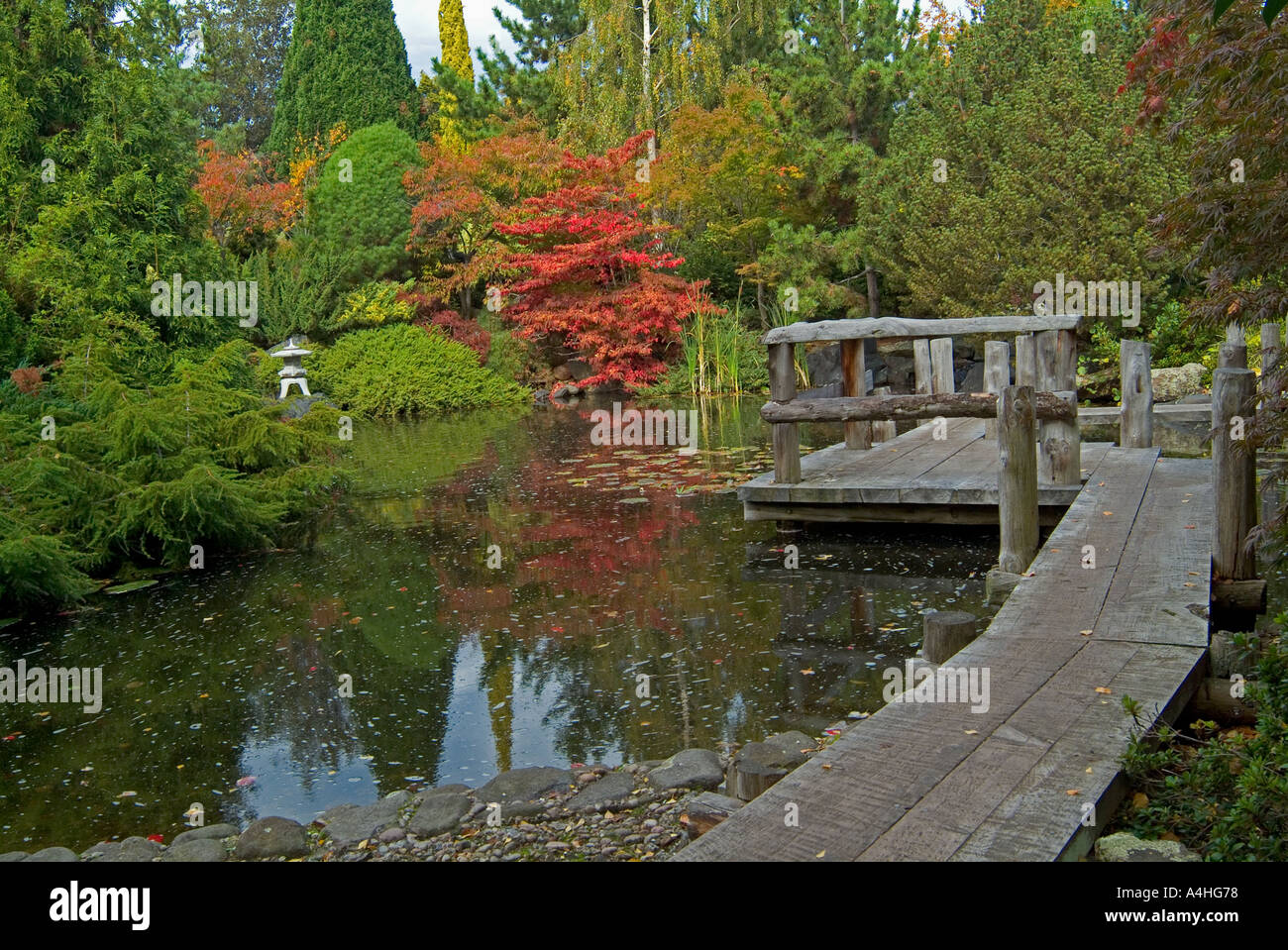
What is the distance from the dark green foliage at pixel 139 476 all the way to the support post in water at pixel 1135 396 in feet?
20.8

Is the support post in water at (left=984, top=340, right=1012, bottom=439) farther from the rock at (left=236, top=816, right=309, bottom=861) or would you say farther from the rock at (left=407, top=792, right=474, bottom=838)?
the rock at (left=236, top=816, right=309, bottom=861)

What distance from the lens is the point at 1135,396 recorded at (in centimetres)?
825

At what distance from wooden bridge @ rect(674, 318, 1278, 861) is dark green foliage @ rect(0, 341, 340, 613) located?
149 inches

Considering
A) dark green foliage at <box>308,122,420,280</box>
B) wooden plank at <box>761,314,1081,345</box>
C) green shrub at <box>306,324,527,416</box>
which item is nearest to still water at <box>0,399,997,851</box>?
wooden plank at <box>761,314,1081,345</box>

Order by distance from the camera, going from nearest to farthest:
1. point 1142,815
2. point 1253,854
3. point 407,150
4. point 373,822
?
point 1253,854 < point 1142,815 < point 373,822 < point 407,150

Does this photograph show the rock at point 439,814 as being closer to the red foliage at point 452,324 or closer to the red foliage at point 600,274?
the red foliage at point 600,274

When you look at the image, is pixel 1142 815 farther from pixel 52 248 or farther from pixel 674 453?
pixel 52 248

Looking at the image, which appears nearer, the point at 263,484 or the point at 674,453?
the point at 263,484

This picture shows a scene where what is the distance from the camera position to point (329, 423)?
372 inches

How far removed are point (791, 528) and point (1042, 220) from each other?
7.83 m

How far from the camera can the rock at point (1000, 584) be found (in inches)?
208

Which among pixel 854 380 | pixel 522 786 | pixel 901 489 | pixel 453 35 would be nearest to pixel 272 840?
pixel 522 786

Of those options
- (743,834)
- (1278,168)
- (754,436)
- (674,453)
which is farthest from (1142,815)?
Result: (754,436)

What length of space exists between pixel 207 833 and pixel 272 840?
0.32 meters
